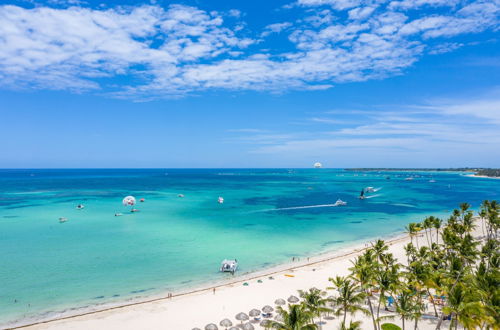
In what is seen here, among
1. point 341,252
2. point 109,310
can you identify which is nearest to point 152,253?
point 109,310

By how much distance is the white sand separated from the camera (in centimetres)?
2991

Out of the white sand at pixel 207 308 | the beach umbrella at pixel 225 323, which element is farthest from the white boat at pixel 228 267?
the beach umbrella at pixel 225 323

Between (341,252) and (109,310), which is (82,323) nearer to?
(109,310)

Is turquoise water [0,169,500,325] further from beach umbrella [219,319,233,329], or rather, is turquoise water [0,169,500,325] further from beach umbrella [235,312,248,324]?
beach umbrella [219,319,233,329]

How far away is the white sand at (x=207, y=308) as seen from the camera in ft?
98.1

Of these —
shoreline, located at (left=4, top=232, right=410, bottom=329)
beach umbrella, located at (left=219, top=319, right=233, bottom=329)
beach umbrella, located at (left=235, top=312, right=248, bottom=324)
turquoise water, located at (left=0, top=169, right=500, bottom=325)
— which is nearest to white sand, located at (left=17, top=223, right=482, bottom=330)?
shoreline, located at (left=4, top=232, right=410, bottom=329)

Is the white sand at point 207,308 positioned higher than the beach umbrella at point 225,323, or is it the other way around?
the beach umbrella at point 225,323

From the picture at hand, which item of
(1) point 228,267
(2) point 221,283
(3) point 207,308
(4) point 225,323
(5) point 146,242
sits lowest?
(2) point 221,283

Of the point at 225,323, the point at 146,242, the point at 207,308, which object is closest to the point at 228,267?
the point at 207,308

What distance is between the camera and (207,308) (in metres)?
33.3

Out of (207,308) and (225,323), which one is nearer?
(225,323)

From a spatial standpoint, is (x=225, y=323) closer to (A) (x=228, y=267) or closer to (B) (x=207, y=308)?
(B) (x=207, y=308)

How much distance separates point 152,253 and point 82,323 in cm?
2474

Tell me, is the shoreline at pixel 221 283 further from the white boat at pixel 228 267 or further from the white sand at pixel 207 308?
the white boat at pixel 228 267
